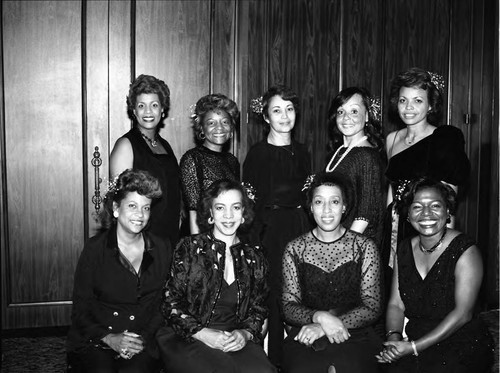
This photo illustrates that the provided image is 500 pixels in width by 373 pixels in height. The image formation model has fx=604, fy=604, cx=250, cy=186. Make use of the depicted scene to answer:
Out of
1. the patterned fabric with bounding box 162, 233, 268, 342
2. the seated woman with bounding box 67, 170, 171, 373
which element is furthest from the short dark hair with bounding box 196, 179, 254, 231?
the seated woman with bounding box 67, 170, 171, 373

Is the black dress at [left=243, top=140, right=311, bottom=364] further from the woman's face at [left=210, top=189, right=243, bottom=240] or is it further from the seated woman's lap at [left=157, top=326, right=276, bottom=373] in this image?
the seated woman's lap at [left=157, top=326, right=276, bottom=373]

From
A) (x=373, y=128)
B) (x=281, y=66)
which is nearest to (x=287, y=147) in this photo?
(x=373, y=128)

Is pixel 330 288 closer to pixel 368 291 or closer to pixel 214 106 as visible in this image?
pixel 368 291

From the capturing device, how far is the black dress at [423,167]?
3066 mm

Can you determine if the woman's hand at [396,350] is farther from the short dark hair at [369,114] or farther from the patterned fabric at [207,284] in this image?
the short dark hair at [369,114]

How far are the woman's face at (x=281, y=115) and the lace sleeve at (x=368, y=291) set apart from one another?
0.85 metres

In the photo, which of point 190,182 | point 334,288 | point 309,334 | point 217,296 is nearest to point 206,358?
point 217,296

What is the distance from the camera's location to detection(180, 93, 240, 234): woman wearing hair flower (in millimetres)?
3326

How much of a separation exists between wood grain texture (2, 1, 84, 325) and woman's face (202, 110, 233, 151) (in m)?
1.04

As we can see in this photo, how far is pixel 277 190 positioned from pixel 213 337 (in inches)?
38.6

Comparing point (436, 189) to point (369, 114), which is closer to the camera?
point (436, 189)

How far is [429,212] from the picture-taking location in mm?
2713

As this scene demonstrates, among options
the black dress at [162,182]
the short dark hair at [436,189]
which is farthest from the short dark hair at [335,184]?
the black dress at [162,182]

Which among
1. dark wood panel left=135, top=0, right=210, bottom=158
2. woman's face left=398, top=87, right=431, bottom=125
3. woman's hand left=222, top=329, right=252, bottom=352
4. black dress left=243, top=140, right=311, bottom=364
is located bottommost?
woman's hand left=222, top=329, right=252, bottom=352
